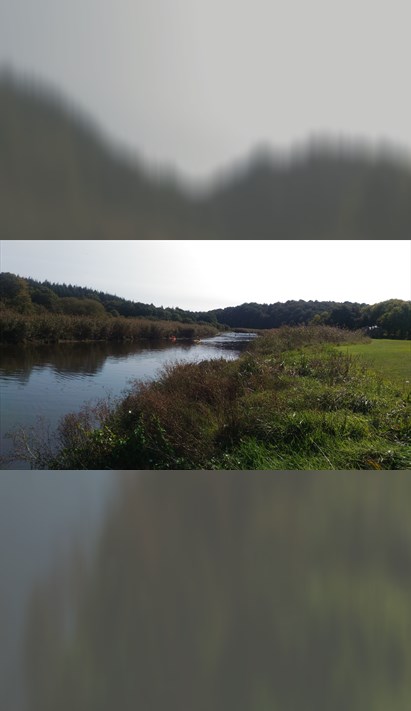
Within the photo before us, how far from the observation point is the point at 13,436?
176 inches

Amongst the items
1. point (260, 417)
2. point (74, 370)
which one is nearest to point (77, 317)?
point (74, 370)

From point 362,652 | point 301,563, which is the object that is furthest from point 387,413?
point 362,652

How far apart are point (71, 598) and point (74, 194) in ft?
10.9

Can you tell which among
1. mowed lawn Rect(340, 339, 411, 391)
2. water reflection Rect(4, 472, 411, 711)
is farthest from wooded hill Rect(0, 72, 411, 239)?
water reflection Rect(4, 472, 411, 711)

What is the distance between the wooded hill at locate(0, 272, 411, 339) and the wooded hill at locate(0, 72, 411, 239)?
83cm

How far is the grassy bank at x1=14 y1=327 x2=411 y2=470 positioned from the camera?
13.5ft

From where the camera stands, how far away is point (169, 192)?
13.1ft

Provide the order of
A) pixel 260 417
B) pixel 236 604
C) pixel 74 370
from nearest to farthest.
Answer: pixel 236 604
pixel 260 417
pixel 74 370

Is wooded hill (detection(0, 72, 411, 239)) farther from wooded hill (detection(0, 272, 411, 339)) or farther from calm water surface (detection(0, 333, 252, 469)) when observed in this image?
calm water surface (detection(0, 333, 252, 469))

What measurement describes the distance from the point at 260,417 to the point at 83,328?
219 cm

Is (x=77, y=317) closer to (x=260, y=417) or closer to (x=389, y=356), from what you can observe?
(x=260, y=417)

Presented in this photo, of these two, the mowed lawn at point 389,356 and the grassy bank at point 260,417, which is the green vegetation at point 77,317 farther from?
the mowed lawn at point 389,356

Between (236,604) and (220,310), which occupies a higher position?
(220,310)

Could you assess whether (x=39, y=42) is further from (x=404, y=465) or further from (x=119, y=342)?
(x=404, y=465)
